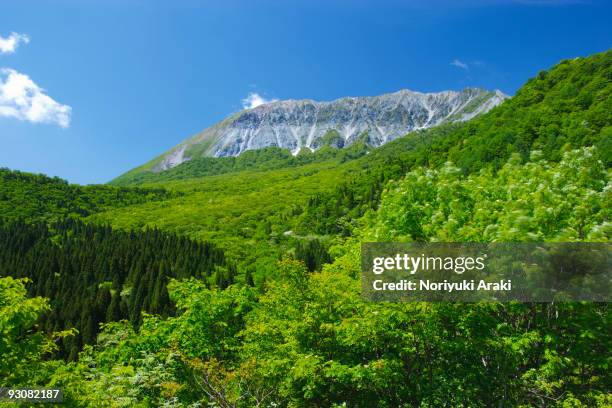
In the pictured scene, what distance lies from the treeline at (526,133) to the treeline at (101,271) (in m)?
42.2

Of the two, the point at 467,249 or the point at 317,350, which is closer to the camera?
the point at 467,249

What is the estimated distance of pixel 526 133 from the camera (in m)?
112

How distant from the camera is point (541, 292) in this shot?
40.8 feet

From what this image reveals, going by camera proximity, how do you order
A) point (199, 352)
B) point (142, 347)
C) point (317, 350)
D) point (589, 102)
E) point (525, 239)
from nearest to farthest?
point (525, 239), point (317, 350), point (199, 352), point (142, 347), point (589, 102)

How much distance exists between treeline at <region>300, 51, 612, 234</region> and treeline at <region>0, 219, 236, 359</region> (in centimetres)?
4221

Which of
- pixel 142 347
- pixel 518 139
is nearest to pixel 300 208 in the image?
pixel 518 139

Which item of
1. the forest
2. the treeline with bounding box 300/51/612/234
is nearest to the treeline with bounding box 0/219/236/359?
the treeline with bounding box 300/51/612/234

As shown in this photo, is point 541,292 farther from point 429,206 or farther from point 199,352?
point 199,352

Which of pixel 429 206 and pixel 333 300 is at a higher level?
pixel 429 206

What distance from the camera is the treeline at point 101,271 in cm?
→ 8306

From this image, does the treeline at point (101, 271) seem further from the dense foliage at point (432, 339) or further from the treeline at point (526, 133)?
the dense foliage at point (432, 339)

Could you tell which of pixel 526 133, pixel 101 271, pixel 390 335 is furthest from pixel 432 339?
pixel 101 271

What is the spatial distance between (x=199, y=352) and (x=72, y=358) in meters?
56.5

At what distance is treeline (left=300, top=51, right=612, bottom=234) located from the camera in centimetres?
9519
